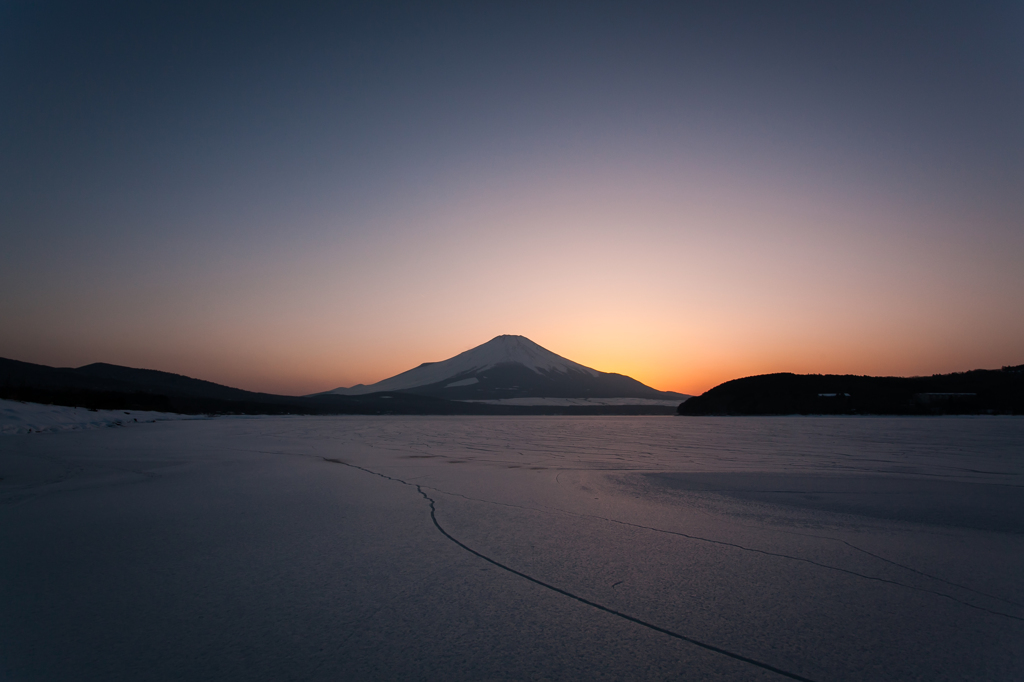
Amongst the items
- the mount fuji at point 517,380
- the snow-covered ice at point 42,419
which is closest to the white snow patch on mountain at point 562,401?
the mount fuji at point 517,380

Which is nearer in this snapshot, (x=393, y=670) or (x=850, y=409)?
(x=393, y=670)

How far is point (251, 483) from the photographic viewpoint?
24.5 feet

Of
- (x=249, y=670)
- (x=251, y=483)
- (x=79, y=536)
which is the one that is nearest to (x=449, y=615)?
(x=249, y=670)

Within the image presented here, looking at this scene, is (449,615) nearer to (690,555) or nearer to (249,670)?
Result: (249,670)

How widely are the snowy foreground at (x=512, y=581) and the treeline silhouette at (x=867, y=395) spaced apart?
52160 mm

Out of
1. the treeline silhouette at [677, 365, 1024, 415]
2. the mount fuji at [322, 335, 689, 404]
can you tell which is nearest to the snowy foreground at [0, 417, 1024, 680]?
the treeline silhouette at [677, 365, 1024, 415]

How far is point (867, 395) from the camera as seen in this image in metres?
55.4

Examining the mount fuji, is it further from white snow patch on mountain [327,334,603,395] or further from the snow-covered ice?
the snow-covered ice

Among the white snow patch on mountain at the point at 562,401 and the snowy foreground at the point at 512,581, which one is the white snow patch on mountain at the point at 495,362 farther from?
the snowy foreground at the point at 512,581

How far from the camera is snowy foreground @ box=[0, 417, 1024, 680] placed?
2.31m

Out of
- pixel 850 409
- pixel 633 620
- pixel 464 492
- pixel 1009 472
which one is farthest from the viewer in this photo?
pixel 850 409

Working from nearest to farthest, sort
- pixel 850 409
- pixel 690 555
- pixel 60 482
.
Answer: pixel 690 555, pixel 60 482, pixel 850 409

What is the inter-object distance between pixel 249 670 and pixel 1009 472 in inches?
422

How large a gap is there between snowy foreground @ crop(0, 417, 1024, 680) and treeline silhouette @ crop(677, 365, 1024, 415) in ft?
171
